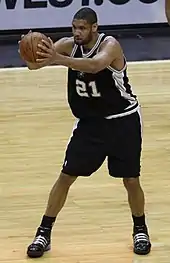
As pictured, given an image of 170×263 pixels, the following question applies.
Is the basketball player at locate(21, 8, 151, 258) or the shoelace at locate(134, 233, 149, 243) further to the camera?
the shoelace at locate(134, 233, 149, 243)

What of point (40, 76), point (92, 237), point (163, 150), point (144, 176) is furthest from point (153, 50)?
point (92, 237)

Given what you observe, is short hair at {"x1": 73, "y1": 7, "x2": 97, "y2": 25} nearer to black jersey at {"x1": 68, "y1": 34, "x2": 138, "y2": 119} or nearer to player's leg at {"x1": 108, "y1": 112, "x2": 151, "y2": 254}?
black jersey at {"x1": 68, "y1": 34, "x2": 138, "y2": 119}

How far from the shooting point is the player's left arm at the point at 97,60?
4176 millimetres

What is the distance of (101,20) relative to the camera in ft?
36.5

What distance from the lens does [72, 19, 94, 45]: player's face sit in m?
4.40

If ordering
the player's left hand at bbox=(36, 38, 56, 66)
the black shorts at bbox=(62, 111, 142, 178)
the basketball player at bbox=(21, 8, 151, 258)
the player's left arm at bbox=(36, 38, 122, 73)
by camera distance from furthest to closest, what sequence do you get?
the black shorts at bbox=(62, 111, 142, 178)
the basketball player at bbox=(21, 8, 151, 258)
the player's left arm at bbox=(36, 38, 122, 73)
the player's left hand at bbox=(36, 38, 56, 66)

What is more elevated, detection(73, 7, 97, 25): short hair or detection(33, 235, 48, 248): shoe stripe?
detection(73, 7, 97, 25): short hair

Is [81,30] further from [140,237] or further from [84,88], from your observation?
[140,237]

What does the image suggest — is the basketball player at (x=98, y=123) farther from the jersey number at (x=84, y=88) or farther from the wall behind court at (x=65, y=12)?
the wall behind court at (x=65, y=12)

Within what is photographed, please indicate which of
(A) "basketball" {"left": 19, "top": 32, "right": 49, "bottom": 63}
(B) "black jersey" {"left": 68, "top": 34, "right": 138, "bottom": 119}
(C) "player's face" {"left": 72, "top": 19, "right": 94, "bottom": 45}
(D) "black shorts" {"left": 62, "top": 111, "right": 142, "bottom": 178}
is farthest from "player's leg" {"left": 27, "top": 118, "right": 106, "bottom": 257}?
(A) "basketball" {"left": 19, "top": 32, "right": 49, "bottom": 63}

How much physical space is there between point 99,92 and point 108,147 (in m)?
0.32

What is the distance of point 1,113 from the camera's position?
7.86 meters

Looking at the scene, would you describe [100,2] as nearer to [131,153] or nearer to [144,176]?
[144,176]

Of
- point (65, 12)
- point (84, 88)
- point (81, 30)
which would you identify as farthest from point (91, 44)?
point (65, 12)
